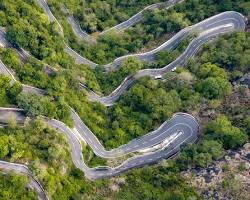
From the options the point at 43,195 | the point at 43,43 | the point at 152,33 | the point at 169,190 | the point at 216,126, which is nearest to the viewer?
the point at 43,195

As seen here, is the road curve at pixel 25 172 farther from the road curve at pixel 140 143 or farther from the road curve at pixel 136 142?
the road curve at pixel 140 143

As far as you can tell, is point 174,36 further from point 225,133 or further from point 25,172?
point 25,172

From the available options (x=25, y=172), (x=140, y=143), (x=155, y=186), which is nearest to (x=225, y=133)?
(x=140, y=143)

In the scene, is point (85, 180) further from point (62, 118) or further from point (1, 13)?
point (1, 13)

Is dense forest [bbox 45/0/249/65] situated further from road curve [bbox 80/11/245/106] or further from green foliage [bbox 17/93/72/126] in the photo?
green foliage [bbox 17/93/72/126]

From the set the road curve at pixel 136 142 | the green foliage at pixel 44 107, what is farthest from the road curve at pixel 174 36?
the green foliage at pixel 44 107

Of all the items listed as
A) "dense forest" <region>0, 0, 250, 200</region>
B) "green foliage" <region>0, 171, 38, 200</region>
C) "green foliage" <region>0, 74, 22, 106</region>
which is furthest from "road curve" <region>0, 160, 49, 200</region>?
"green foliage" <region>0, 74, 22, 106</region>

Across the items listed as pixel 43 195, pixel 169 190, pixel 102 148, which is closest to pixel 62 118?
pixel 102 148
